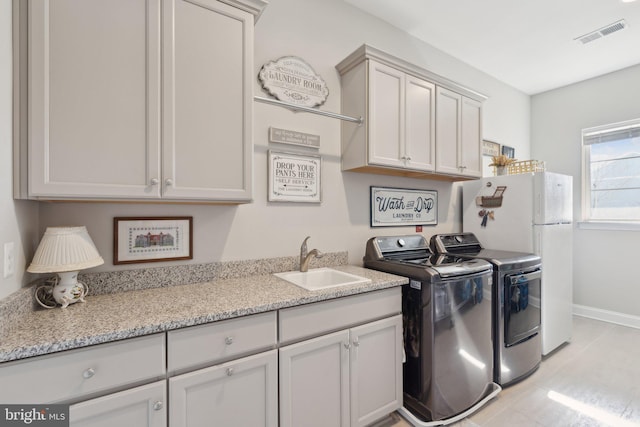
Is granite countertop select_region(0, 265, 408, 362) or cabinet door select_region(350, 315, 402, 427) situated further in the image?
cabinet door select_region(350, 315, 402, 427)

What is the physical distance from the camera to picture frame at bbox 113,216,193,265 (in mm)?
1524

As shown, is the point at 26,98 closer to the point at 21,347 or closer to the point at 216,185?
the point at 216,185

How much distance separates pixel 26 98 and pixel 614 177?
5200 mm

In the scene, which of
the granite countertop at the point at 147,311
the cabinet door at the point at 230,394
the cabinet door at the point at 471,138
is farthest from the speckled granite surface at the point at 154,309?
the cabinet door at the point at 471,138

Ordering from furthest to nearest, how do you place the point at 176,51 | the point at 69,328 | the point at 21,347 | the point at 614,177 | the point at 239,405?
the point at 614,177 → the point at 176,51 → the point at 239,405 → the point at 69,328 → the point at 21,347

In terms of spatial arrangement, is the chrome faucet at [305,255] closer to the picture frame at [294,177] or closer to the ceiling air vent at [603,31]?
the picture frame at [294,177]

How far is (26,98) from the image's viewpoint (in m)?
1.13

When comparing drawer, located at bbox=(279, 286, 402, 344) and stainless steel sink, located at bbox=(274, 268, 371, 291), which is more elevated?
stainless steel sink, located at bbox=(274, 268, 371, 291)

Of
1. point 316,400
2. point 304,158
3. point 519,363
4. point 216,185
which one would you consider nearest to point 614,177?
point 519,363

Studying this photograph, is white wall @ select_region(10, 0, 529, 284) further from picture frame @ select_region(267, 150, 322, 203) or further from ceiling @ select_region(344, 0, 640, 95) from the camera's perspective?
ceiling @ select_region(344, 0, 640, 95)

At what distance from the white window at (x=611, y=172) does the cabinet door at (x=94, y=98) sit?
474 centimetres

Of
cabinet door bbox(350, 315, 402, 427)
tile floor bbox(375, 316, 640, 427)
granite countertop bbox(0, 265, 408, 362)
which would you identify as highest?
granite countertop bbox(0, 265, 408, 362)

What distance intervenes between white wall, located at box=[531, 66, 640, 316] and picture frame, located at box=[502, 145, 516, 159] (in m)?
0.59

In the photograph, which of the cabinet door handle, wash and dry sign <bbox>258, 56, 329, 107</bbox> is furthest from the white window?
the cabinet door handle
